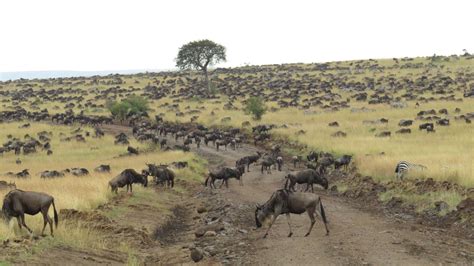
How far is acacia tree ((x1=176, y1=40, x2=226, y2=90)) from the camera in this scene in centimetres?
9300

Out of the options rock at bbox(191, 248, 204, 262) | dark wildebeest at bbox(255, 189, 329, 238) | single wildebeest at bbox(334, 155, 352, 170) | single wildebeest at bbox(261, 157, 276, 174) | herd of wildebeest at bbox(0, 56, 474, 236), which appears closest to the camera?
rock at bbox(191, 248, 204, 262)

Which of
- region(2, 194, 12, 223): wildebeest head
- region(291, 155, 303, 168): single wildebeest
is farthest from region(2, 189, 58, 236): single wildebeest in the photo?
region(291, 155, 303, 168): single wildebeest

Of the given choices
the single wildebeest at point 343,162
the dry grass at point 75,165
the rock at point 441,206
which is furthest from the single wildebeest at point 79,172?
the rock at point 441,206

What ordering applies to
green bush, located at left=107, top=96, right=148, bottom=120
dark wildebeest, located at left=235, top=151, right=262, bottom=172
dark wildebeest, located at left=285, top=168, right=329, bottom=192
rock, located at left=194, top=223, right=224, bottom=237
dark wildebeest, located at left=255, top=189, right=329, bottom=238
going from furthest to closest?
green bush, located at left=107, top=96, right=148, bottom=120, dark wildebeest, located at left=235, top=151, right=262, bottom=172, dark wildebeest, located at left=285, top=168, right=329, bottom=192, rock, located at left=194, top=223, right=224, bottom=237, dark wildebeest, located at left=255, top=189, right=329, bottom=238

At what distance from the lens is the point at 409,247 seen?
1538 centimetres

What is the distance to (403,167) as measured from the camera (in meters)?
25.3

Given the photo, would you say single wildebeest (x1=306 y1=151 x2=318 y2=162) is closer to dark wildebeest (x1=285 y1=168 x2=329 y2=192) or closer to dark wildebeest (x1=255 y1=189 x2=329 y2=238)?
dark wildebeest (x1=285 y1=168 x2=329 y2=192)

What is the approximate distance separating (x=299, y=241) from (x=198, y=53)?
262 feet

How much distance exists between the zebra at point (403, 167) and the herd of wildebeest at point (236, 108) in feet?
11.4

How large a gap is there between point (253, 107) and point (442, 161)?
34.5 metres

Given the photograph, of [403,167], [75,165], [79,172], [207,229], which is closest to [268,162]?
[403,167]

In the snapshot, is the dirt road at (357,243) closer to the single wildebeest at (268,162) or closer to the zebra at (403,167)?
the zebra at (403,167)

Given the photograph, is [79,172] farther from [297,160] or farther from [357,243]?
[357,243]

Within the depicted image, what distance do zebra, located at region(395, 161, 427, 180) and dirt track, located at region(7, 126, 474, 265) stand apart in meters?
3.02
